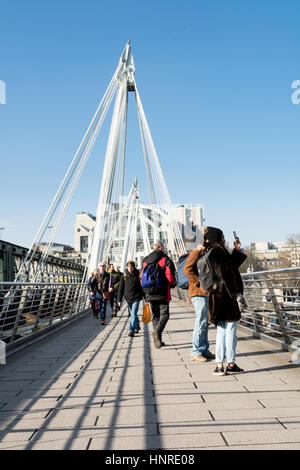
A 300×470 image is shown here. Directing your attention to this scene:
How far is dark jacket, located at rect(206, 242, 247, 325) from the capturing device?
210 inches

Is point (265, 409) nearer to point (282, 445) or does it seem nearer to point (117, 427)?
point (282, 445)

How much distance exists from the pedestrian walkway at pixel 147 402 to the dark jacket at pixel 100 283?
5.81m

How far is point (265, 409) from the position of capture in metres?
3.88

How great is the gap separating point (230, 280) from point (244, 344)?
2842 mm

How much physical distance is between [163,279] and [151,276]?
0.20 meters

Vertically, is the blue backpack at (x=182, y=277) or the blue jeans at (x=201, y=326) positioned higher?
the blue backpack at (x=182, y=277)

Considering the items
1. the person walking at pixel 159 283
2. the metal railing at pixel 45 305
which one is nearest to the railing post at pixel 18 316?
the metal railing at pixel 45 305

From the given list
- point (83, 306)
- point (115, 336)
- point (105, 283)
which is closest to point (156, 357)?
point (115, 336)

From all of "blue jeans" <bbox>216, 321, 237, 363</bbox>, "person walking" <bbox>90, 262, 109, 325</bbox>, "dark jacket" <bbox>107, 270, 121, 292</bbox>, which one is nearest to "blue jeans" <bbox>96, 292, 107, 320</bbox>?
"person walking" <bbox>90, 262, 109, 325</bbox>

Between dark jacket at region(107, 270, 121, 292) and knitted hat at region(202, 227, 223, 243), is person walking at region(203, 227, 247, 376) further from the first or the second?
dark jacket at region(107, 270, 121, 292)

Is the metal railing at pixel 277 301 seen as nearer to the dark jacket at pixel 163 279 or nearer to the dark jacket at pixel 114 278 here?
the dark jacket at pixel 163 279

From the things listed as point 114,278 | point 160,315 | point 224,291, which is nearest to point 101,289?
point 114,278

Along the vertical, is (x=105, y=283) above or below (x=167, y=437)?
above

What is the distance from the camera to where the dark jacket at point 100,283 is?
13.3 meters
